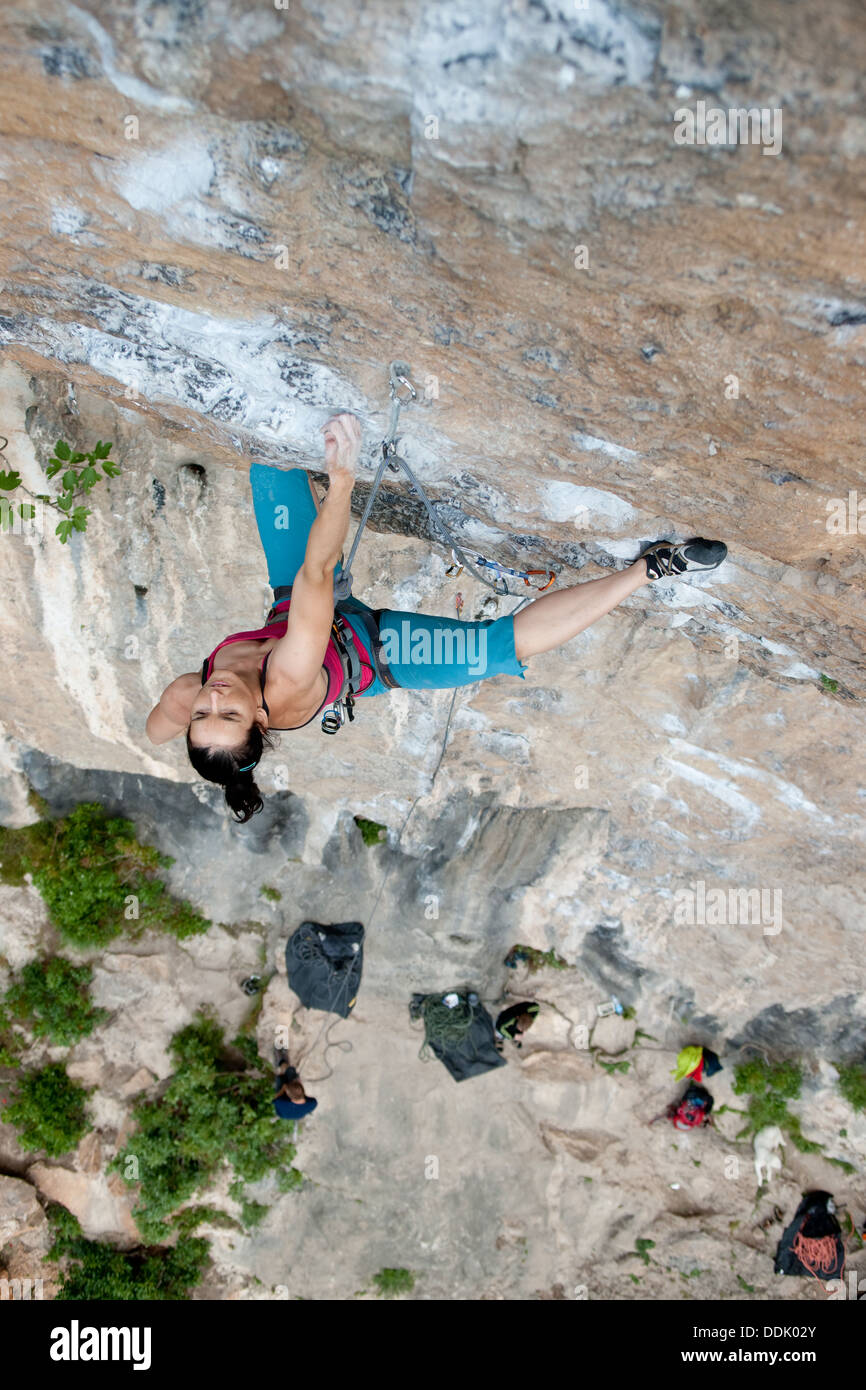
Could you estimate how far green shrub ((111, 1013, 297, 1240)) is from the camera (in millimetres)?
6320

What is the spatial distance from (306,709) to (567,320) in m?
1.70

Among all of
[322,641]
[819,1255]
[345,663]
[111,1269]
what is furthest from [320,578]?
[819,1255]

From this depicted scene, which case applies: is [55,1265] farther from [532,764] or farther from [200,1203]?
[532,764]

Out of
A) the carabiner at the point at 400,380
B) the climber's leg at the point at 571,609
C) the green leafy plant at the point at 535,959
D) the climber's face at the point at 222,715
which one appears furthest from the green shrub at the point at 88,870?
the carabiner at the point at 400,380

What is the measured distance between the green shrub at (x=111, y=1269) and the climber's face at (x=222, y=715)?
18.9 ft

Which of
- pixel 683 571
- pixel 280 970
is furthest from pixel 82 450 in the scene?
pixel 280 970

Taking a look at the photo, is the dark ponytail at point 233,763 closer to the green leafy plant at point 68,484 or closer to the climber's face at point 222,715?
the climber's face at point 222,715

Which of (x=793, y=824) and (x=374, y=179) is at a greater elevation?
(x=374, y=179)

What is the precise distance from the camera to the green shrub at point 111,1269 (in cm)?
628

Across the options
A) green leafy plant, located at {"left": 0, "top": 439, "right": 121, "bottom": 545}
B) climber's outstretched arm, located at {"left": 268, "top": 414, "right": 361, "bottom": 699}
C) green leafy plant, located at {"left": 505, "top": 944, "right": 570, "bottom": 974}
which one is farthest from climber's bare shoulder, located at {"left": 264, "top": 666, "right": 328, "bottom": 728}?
green leafy plant, located at {"left": 505, "top": 944, "right": 570, "bottom": 974}

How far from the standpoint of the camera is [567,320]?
6.61 ft

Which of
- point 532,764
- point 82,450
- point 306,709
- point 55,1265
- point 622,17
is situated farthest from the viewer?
point 55,1265

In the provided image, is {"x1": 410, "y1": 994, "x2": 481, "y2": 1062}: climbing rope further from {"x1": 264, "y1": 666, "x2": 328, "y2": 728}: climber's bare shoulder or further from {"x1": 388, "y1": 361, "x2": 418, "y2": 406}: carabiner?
{"x1": 388, "y1": 361, "x2": 418, "y2": 406}: carabiner

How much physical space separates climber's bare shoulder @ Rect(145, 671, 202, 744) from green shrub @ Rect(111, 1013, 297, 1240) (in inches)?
161
